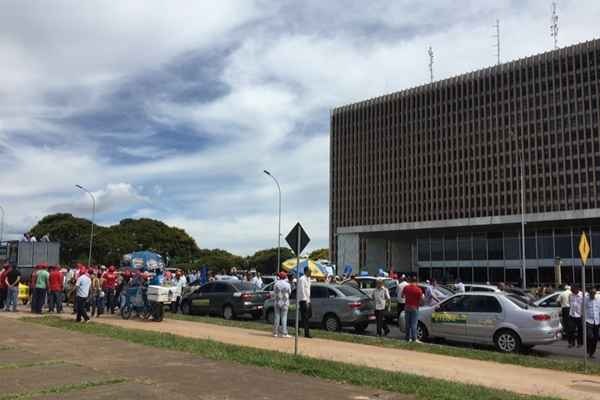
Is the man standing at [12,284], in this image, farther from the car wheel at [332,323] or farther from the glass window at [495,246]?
the glass window at [495,246]

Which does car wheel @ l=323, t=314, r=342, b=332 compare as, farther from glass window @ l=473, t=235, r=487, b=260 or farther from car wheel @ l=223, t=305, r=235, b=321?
glass window @ l=473, t=235, r=487, b=260

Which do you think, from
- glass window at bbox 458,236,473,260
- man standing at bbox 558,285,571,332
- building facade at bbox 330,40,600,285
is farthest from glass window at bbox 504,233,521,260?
man standing at bbox 558,285,571,332

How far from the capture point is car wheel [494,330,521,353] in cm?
1449

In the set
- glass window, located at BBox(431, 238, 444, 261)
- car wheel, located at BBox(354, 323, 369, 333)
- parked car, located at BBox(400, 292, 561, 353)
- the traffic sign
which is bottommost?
car wheel, located at BBox(354, 323, 369, 333)

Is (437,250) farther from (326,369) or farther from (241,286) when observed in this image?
(326,369)

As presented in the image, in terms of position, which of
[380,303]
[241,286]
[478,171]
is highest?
[478,171]

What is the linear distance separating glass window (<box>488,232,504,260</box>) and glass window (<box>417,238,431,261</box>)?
8707 millimetres

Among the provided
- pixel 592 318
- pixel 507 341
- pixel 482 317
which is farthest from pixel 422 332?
pixel 592 318

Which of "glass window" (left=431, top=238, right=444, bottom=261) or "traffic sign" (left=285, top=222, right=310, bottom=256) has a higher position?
"glass window" (left=431, top=238, right=444, bottom=261)

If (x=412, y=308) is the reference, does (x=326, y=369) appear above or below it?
below

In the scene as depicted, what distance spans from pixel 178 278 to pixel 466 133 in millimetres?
80886

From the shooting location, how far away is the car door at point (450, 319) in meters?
15.6

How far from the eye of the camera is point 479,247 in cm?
7838

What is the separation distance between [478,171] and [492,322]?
86.5 metres
